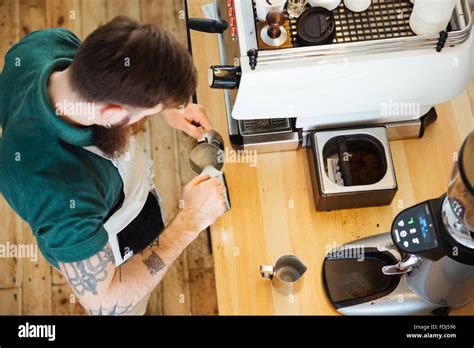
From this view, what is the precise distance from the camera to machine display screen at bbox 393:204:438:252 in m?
1.24

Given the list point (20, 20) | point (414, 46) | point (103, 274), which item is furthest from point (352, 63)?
point (20, 20)

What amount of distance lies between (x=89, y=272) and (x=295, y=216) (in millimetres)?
567

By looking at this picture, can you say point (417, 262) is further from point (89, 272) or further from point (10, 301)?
point (10, 301)

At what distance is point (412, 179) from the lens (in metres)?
1.65

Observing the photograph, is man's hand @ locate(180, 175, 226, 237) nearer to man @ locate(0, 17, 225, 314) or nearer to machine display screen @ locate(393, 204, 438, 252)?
man @ locate(0, 17, 225, 314)

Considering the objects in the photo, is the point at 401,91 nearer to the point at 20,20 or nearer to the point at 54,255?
the point at 54,255

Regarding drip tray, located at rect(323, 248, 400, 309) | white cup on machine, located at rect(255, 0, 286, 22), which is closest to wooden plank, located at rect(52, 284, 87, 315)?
drip tray, located at rect(323, 248, 400, 309)

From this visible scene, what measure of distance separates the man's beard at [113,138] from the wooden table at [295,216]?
32 centimetres

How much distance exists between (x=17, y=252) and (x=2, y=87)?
47.6 inches

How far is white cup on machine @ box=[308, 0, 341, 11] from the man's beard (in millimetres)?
505

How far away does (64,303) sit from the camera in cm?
242

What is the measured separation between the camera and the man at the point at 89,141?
1.22m

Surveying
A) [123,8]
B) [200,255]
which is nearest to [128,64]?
[200,255]
